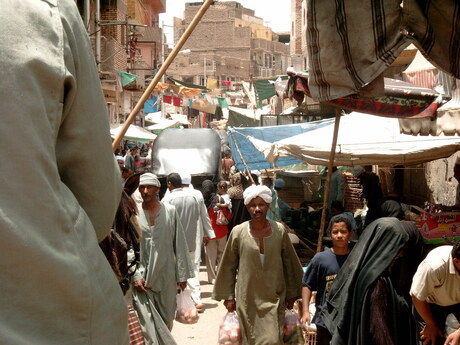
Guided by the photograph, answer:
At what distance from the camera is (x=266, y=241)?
19.6ft

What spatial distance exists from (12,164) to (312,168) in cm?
1755

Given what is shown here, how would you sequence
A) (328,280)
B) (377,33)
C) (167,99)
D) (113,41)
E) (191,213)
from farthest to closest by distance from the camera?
1. (167,99)
2. (113,41)
3. (191,213)
4. (328,280)
5. (377,33)

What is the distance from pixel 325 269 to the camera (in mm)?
5613

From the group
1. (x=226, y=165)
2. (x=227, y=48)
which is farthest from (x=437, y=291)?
(x=227, y=48)

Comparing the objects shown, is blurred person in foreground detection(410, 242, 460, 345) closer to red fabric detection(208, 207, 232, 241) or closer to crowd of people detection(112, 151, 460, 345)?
crowd of people detection(112, 151, 460, 345)

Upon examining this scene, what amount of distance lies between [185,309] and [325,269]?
1.58 meters

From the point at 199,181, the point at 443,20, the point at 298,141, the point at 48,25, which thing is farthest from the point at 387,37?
the point at 199,181

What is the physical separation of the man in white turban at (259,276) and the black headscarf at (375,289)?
0.95 m

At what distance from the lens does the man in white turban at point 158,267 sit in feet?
19.8

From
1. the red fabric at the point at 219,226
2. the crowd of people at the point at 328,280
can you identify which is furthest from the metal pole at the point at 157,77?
the red fabric at the point at 219,226

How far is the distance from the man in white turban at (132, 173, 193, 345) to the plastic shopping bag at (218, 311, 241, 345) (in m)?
0.43

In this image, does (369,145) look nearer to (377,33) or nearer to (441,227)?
(441,227)

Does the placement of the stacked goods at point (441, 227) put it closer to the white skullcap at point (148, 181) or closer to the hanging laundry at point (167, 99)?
the white skullcap at point (148, 181)

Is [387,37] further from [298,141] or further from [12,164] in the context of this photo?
[298,141]
